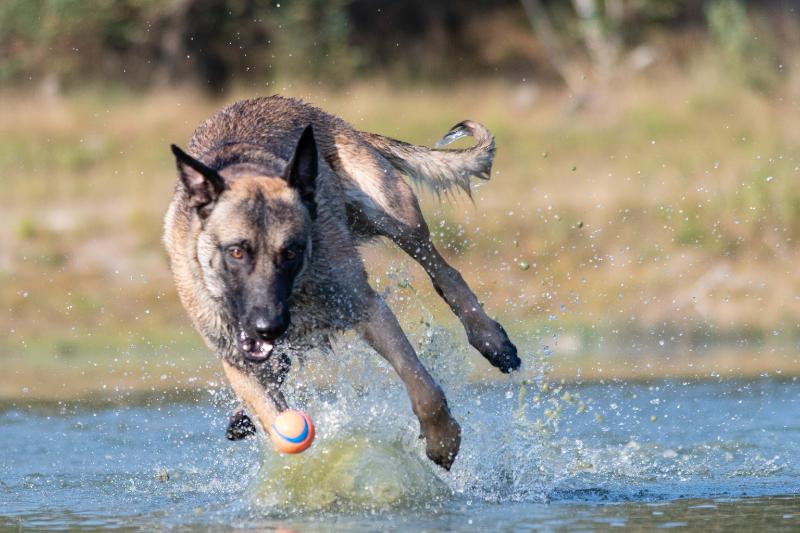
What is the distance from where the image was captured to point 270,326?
250 inches

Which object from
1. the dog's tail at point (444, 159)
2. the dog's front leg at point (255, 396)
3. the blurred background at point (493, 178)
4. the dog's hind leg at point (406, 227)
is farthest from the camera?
the blurred background at point (493, 178)

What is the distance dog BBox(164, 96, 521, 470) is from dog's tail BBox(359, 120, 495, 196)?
2cm

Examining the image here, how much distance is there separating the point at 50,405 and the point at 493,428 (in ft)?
13.5

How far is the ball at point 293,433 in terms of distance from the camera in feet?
21.5

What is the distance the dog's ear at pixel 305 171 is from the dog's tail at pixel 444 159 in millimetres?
1665

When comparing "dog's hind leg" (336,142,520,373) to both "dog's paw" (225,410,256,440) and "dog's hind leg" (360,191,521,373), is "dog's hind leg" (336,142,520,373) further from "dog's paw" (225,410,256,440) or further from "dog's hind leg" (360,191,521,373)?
"dog's paw" (225,410,256,440)

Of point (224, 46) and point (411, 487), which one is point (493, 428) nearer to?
point (411, 487)

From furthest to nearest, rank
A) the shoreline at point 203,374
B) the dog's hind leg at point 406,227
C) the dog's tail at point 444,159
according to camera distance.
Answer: the shoreline at point 203,374, the dog's tail at point 444,159, the dog's hind leg at point 406,227

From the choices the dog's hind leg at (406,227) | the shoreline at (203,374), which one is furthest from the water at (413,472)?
the shoreline at (203,374)

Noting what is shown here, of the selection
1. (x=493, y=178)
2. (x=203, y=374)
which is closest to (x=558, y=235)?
(x=493, y=178)

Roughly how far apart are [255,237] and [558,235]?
364 inches

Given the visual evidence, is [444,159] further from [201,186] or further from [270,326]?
[270,326]

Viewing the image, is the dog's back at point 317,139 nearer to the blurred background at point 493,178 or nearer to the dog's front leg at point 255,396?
the blurred background at point 493,178

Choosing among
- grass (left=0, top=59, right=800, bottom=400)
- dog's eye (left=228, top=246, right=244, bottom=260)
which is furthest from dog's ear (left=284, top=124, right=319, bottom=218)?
grass (left=0, top=59, right=800, bottom=400)
